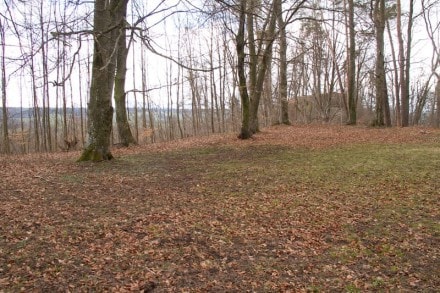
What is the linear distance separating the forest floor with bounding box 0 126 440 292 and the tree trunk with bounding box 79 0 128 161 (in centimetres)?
60

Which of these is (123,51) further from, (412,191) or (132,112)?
(132,112)

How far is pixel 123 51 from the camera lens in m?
14.4

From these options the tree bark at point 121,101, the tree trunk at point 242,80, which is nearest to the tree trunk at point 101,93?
the tree trunk at point 242,80

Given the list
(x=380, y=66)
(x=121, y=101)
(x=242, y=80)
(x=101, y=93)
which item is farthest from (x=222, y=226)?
(x=380, y=66)

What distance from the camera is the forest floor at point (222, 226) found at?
4.11 m

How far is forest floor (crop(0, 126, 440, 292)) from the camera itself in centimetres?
411

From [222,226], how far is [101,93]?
560 centimetres

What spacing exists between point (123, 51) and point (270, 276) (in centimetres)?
1229

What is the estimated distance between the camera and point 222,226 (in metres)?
5.69

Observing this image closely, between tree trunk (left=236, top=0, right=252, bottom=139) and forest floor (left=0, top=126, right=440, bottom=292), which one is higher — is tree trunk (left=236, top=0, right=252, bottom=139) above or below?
above

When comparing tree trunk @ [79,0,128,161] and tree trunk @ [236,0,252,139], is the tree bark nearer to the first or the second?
tree trunk @ [79,0,128,161]

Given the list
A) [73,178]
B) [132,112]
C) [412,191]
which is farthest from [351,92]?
[132,112]

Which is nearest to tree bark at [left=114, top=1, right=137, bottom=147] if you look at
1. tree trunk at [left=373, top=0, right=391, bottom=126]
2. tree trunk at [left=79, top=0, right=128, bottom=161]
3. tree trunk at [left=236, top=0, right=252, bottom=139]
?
tree trunk at [left=79, top=0, right=128, bottom=161]

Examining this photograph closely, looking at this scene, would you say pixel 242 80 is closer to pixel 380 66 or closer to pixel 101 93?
pixel 101 93
